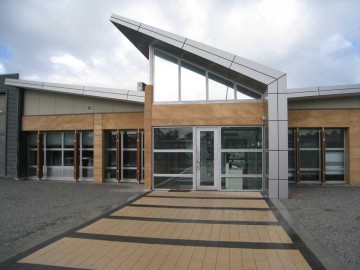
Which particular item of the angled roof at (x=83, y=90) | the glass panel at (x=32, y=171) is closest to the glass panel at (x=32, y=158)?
the glass panel at (x=32, y=171)

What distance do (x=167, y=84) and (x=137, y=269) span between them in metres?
9.03

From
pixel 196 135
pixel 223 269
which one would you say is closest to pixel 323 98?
pixel 196 135

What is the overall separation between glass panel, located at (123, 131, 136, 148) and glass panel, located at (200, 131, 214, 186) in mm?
4487

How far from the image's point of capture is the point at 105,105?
53.4 feet

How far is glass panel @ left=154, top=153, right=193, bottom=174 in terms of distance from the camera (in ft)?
42.1

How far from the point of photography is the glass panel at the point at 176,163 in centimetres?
1283

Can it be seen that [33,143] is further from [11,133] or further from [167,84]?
[167,84]

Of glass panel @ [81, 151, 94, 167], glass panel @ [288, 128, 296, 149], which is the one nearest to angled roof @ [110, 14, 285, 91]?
glass panel @ [288, 128, 296, 149]

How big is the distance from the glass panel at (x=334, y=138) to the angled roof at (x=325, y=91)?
1.90 m

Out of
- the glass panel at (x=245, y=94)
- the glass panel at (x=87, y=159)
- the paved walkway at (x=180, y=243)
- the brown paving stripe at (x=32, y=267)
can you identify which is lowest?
the brown paving stripe at (x=32, y=267)

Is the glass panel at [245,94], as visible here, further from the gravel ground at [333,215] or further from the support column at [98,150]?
the support column at [98,150]

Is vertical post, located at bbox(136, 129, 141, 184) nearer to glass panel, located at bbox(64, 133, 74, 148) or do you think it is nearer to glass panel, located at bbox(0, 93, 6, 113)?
glass panel, located at bbox(64, 133, 74, 148)

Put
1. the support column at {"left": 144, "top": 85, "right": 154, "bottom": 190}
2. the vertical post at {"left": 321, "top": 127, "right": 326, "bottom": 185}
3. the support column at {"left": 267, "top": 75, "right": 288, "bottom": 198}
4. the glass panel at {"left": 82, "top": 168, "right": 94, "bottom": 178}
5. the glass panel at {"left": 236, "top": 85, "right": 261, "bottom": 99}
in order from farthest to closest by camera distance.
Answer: the glass panel at {"left": 82, "top": 168, "right": 94, "bottom": 178} < the vertical post at {"left": 321, "top": 127, "right": 326, "bottom": 185} < the support column at {"left": 144, "top": 85, "right": 154, "bottom": 190} < the glass panel at {"left": 236, "top": 85, "right": 261, "bottom": 99} < the support column at {"left": 267, "top": 75, "right": 288, "bottom": 198}

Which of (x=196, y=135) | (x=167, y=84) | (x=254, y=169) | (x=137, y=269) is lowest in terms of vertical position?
(x=137, y=269)
